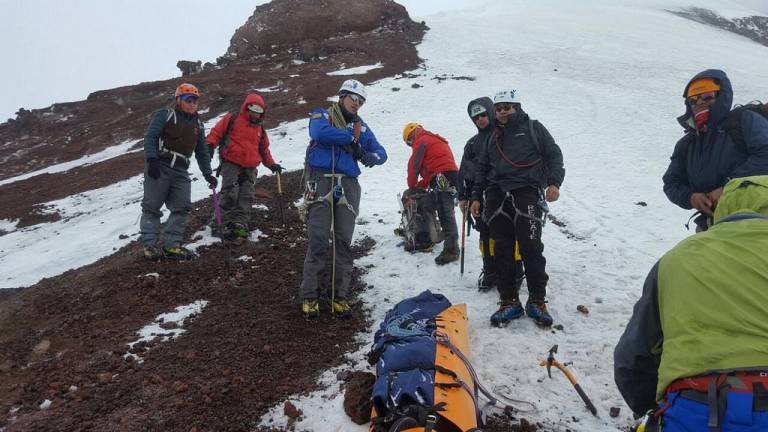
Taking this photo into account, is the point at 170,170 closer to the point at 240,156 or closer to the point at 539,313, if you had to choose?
the point at 240,156

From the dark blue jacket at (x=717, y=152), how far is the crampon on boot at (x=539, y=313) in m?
1.75

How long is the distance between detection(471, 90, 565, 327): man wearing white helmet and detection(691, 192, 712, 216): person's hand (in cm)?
124

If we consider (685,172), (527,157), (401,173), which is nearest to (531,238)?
(527,157)

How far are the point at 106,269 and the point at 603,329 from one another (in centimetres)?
728

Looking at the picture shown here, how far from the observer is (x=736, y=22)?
50.7 metres

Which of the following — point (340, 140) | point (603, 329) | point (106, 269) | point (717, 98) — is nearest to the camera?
point (717, 98)

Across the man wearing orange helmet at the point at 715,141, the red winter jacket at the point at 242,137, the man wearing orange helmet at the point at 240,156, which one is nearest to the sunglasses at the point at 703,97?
the man wearing orange helmet at the point at 715,141

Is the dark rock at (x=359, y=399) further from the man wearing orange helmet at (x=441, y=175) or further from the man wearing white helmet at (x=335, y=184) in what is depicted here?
the man wearing orange helmet at (x=441, y=175)

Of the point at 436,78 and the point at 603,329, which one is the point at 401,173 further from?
the point at 436,78

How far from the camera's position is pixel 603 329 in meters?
5.11

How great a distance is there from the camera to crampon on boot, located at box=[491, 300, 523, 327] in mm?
5223

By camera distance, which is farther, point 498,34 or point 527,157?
point 498,34

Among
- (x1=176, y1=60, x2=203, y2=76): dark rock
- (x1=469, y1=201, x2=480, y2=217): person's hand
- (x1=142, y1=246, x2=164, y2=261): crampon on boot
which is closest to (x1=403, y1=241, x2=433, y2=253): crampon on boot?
(x1=469, y1=201, x2=480, y2=217): person's hand

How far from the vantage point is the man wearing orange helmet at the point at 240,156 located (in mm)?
8328
